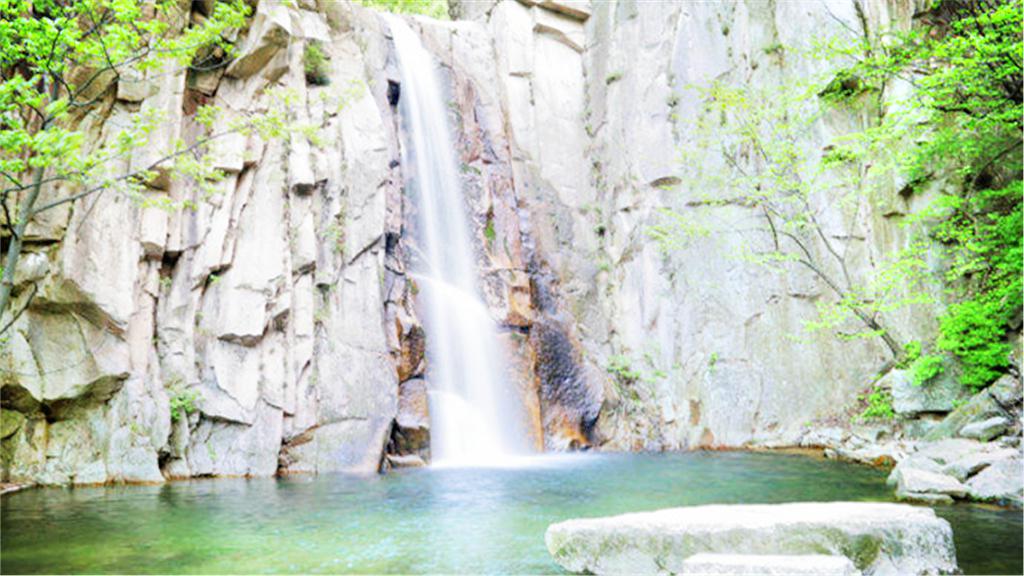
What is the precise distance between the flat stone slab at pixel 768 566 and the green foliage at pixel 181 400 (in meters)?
10.3

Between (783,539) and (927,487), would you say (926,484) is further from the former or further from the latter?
(783,539)

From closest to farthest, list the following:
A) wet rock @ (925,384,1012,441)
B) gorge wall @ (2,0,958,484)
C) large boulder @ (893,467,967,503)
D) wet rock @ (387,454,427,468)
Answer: large boulder @ (893,467,967,503), wet rock @ (925,384,1012,441), gorge wall @ (2,0,958,484), wet rock @ (387,454,427,468)

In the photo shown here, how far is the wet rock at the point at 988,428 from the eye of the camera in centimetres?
1006

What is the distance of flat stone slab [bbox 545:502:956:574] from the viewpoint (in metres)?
5.03

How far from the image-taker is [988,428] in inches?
399

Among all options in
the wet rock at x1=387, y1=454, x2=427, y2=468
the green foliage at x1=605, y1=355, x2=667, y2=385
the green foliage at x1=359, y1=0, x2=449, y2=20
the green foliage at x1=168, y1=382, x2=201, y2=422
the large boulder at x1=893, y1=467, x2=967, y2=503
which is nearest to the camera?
the large boulder at x1=893, y1=467, x2=967, y2=503

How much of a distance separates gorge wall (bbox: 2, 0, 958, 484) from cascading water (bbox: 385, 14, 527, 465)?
0.66m

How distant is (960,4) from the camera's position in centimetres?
1362

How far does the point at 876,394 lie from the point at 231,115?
15.0m

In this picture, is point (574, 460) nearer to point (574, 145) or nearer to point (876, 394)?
point (876, 394)

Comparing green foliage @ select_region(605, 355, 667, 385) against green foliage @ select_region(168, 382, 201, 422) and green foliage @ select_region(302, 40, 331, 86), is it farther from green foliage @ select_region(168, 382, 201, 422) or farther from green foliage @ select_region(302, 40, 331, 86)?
green foliage @ select_region(168, 382, 201, 422)

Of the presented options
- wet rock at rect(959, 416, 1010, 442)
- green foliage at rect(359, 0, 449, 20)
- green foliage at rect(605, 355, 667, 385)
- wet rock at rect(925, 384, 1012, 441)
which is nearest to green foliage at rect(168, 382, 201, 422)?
green foliage at rect(605, 355, 667, 385)

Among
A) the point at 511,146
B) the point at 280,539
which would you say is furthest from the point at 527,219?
the point at 280,539

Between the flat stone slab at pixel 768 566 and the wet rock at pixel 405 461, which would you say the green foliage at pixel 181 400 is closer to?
the wet rock at pixel 405 461
